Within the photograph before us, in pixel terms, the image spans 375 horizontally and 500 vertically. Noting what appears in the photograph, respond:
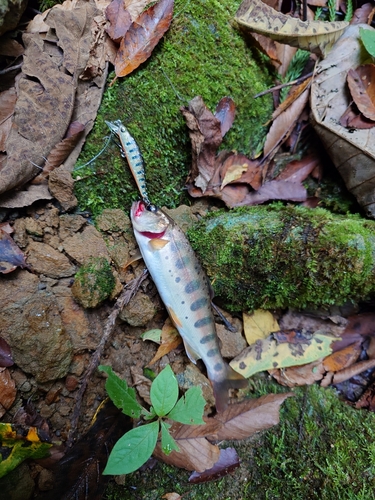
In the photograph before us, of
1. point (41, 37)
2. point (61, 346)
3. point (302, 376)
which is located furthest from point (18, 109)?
point (302, 376)

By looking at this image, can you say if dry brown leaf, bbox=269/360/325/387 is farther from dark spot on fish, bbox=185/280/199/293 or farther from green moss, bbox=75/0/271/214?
green moss, bbox=75/0/271/214

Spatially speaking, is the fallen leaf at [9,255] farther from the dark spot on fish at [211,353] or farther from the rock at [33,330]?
the dark spot on fish at [211,353]

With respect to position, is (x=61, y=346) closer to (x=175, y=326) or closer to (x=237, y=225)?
(x=175, y=326)

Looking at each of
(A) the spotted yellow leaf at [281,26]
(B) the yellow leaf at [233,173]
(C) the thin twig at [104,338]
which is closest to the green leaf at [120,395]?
(C) the thin twig at [104,338]

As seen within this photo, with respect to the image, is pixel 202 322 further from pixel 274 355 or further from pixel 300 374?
pixel 300 374

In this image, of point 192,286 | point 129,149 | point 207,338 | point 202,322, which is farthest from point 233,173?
point 207,338

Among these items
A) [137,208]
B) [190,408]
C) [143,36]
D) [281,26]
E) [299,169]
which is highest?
[143,36]

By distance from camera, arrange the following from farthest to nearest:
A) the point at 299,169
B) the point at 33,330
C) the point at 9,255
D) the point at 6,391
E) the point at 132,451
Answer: the point at 299,169 < the point at 9,255 < the point at 33,330 < the point at 6,391 < the point at 132,451
